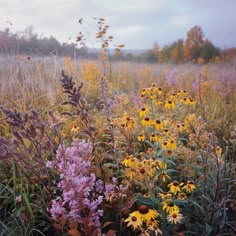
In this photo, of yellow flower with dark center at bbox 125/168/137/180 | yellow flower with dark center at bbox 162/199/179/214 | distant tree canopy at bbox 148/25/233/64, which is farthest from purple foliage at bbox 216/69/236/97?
distant tree canopy at bbox 148/25/233/64

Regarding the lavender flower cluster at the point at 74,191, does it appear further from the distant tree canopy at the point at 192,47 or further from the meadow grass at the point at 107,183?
the distant tree canopy at the point at 192,47

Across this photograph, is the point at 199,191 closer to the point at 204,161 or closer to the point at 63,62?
the point at 204,161

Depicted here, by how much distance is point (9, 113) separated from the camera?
1.61 meters

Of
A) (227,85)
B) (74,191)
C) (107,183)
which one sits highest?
(227,85)

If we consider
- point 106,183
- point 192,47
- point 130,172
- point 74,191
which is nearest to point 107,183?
point 106,183

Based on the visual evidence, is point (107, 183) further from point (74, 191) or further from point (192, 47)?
point (192, 47)

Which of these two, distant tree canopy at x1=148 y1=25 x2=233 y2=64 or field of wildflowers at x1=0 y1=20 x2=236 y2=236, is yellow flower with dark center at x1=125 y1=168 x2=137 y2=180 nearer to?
field of wildflowers at x1=0 y1=20 x2=236 y2=236

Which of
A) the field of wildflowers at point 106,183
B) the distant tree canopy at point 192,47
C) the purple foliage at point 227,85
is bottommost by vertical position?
the field of wildflowers at point 106,183

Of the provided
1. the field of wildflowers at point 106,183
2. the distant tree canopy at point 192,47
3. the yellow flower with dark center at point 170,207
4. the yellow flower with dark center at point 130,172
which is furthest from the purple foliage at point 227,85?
the distant tree canopy at point 192,47

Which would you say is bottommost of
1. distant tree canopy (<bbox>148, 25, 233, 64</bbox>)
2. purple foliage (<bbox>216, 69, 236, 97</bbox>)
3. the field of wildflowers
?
the field of wildflowers

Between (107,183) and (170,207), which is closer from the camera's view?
(170,207)

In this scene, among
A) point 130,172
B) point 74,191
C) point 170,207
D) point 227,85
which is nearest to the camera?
point 74,191

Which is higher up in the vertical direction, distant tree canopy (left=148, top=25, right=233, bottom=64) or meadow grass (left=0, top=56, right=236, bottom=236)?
distant tree canopy (left=148, top=25, right=233, bottom=64)

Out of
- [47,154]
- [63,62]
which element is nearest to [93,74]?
[63,62]
